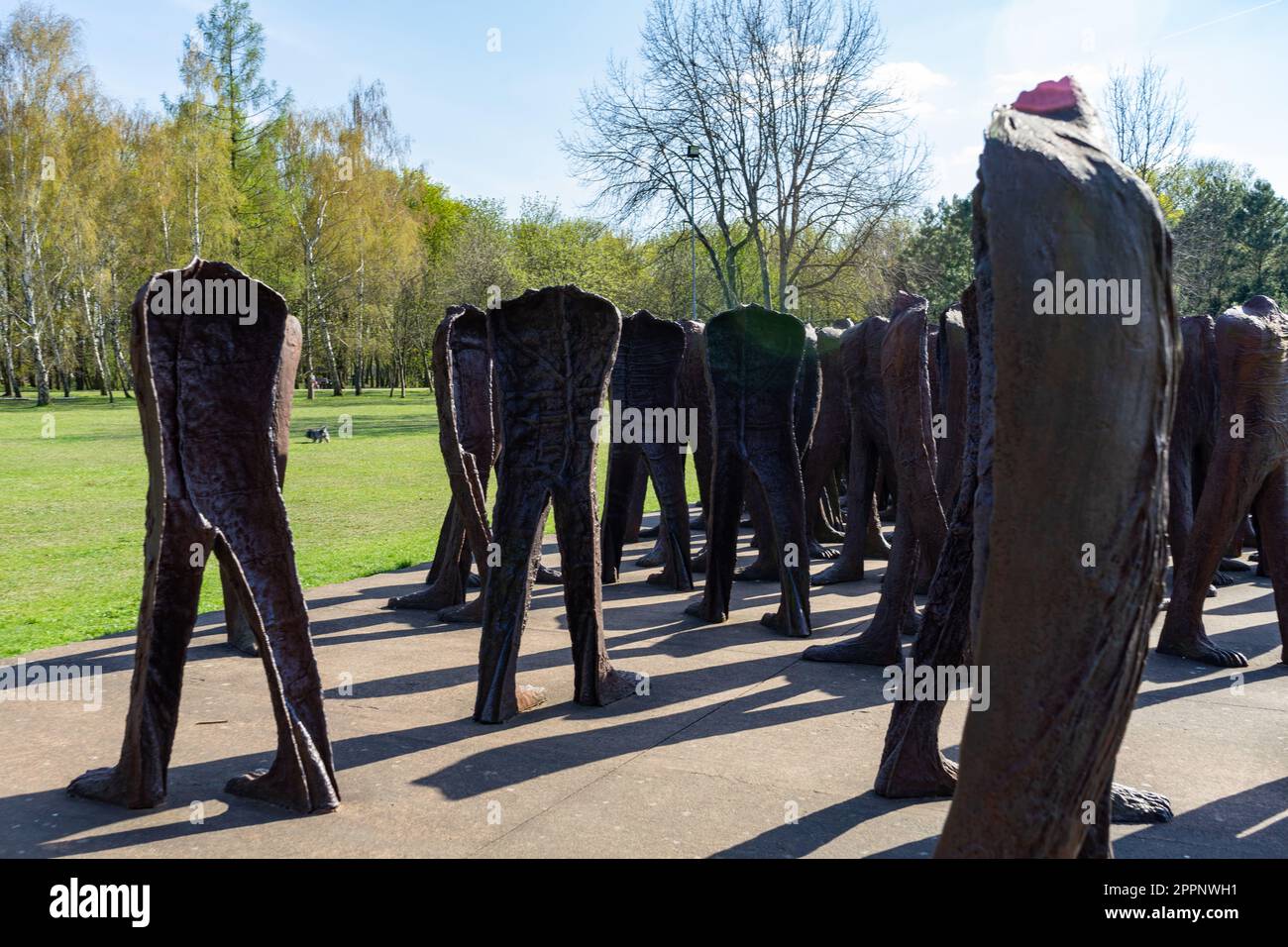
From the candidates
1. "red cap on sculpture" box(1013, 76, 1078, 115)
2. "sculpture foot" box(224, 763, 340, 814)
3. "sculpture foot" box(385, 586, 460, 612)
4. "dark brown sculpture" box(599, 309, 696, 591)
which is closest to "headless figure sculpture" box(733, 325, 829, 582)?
"dark brown sculpture" box(599, 309, 696, 591)

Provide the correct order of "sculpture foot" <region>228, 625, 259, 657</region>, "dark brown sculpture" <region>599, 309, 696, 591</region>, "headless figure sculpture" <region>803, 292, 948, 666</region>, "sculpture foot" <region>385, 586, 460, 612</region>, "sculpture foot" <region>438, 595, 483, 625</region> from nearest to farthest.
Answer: "headless figure sculpture" <region>803, 292, 948, 666</region>, "sculpture foot" <region>228, 625, 259, 657</region>, "sculpture foot" <region>438, 595, 483, 625</region>, "sculpture foot" <region>385, 586, 460, 612</region>, "dark brown sculpture" <region>599, 309, 696, 591</region>

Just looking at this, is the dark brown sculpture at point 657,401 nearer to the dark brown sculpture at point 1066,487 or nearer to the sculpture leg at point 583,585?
the sculpture leg at point 583,585

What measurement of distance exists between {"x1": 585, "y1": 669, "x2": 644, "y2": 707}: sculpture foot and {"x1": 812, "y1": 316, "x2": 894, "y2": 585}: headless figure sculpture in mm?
2881

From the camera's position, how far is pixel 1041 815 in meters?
2.34

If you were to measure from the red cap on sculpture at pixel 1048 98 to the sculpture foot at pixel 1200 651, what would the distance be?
4.45m

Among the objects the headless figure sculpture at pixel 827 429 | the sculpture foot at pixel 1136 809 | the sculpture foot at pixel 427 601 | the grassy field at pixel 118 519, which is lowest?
the sculpture foot at pixel 1136 809

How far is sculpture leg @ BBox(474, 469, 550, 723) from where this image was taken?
5.05m

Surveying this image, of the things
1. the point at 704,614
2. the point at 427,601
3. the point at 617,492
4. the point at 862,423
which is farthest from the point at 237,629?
the point at 862,423

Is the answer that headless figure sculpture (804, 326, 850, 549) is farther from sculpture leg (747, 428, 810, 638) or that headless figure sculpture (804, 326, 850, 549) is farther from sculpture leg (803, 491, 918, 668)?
sculpture leg (803, 491, 918, 668)

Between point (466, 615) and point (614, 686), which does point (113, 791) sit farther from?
point (466, 615)

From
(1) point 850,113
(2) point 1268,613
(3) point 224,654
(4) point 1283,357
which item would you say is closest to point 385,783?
(3) point 224,654

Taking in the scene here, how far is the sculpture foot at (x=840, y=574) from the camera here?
8914mm

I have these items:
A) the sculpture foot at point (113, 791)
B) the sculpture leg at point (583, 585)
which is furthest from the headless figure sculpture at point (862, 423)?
the sculpture foot at point (113, 791)
